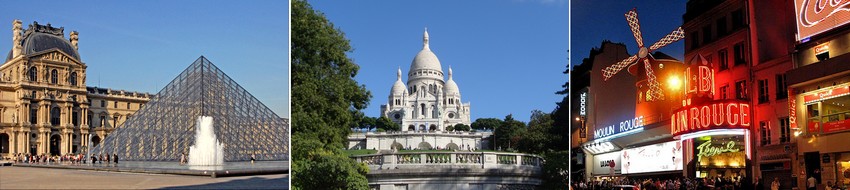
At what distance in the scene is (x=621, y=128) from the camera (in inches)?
522

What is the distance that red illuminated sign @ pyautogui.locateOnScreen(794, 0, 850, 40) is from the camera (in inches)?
352

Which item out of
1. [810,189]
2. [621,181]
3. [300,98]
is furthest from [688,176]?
[300,98]

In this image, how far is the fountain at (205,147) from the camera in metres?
21.6

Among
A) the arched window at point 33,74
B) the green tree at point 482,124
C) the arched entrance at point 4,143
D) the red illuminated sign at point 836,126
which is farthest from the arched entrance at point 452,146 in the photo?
the arched window at point 33,74

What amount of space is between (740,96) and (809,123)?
1.25 m

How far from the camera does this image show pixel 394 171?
1079 cm

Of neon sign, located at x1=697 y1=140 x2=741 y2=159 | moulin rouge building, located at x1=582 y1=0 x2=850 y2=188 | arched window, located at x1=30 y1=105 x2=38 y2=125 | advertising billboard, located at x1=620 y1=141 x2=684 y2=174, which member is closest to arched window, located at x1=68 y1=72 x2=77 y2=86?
arched window, located at x1=30 y1=105 x2=38 y2=125

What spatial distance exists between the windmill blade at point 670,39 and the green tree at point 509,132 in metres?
3.32

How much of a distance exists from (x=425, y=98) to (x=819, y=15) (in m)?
6.41

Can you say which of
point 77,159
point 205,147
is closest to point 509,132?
point 205,147

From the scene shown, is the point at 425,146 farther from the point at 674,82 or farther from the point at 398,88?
the point at 674,82

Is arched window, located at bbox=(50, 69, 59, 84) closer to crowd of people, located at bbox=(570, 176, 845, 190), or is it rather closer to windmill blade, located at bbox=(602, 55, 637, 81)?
crowd of people, located at bbox=(570, 176, 845, 190)

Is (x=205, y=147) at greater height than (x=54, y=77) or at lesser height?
lesser

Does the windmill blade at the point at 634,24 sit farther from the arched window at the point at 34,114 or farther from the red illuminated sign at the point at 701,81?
the arched window at the point at 34,114
